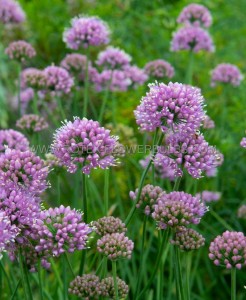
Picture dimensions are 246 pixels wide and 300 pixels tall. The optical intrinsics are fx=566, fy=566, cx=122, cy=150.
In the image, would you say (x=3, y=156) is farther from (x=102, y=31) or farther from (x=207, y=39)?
(x=207, y=39)

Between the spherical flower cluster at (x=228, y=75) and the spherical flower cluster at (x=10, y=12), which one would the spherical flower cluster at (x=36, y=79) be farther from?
the spherical flower cluster at (x=228, y=75)

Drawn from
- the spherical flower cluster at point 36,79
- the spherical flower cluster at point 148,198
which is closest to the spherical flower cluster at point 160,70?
the spherical flower cluster at point 36,79

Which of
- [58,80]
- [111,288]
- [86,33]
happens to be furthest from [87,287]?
[86,33]

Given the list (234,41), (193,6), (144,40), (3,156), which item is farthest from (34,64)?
(3,156)

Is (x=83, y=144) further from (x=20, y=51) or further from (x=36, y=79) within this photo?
(x=20, y=51)

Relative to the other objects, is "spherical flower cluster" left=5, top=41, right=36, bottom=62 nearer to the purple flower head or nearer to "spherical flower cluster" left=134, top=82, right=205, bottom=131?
the purple flower head

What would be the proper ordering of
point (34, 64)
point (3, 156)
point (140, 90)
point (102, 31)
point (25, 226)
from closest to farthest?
point (25, 226) → point (3, 156) → point (102, 31) → point (140, 90) → point (34, 64)
